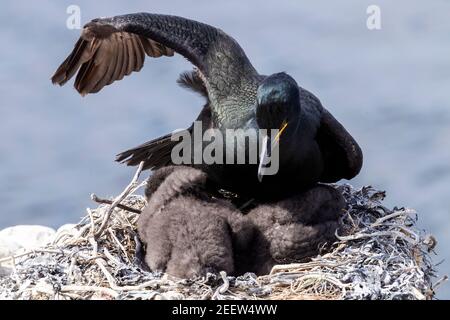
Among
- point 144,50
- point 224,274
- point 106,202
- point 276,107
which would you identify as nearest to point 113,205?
point 106,202

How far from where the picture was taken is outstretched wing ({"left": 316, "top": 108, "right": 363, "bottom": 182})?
6098 millimetres

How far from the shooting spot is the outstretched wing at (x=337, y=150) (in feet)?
20.0

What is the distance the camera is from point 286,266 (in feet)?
17.4

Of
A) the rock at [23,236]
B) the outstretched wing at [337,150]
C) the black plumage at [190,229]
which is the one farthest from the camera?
the rock at [23,236]

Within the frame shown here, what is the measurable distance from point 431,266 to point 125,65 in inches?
113

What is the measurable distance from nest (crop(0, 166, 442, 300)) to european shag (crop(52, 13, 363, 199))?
478 mm

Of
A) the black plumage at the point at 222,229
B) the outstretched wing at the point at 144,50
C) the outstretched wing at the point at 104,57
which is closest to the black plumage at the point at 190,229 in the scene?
the black plumage at the point at 222,229

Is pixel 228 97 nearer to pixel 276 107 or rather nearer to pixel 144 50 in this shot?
pixel 276 107

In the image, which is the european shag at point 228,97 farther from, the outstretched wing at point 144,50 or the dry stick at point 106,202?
the dry stick at point 106,202

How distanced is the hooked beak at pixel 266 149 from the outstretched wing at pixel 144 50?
734mm

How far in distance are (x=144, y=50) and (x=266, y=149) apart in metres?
2.20

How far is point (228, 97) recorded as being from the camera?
5926mm
